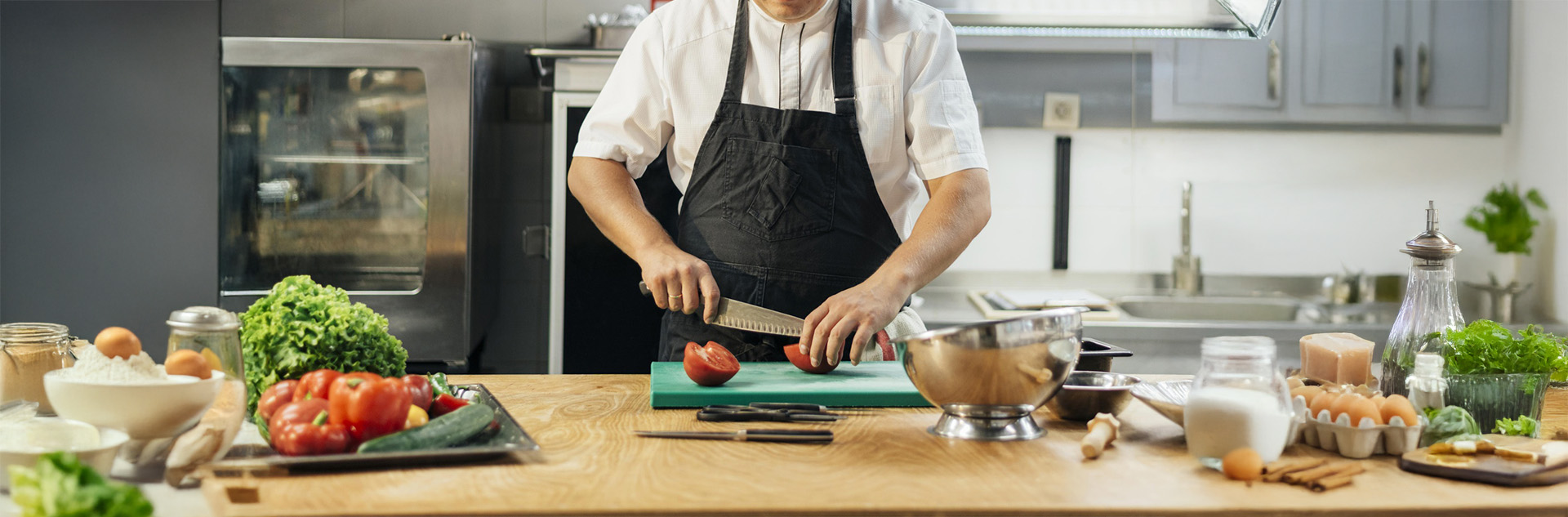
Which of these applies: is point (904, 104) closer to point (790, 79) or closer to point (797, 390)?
point (790, 79)

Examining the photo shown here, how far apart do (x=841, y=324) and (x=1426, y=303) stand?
2.54 feet

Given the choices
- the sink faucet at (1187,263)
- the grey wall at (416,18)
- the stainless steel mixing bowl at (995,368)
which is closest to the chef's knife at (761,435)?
the stainless steel mixing bowl at (995,368)

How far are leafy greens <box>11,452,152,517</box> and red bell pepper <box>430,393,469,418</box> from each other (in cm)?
45

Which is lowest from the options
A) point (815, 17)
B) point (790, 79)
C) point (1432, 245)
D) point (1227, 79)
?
point (1432, 245)

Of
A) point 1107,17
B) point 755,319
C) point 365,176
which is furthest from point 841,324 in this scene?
point 365,176

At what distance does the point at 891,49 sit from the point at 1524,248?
2784 mm

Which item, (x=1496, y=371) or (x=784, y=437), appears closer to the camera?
(x=784, y=437)

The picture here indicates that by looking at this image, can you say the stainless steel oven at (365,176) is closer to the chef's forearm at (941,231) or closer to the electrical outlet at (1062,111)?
the chef's forearm at (941,231)

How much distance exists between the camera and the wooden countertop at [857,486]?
100 centimetres

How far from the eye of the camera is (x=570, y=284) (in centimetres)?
291

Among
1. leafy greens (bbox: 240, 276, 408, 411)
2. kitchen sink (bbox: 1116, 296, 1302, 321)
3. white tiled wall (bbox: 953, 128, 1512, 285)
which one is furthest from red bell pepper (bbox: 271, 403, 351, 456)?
kitchen sink (bbox: 1116, 296, 1302, 321)

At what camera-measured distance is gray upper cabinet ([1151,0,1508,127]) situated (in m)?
3.44

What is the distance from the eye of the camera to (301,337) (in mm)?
1327

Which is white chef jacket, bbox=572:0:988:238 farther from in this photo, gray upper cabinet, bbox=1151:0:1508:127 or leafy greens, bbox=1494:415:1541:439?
gray upper cabinet, bbox=1151:0:1508:127
